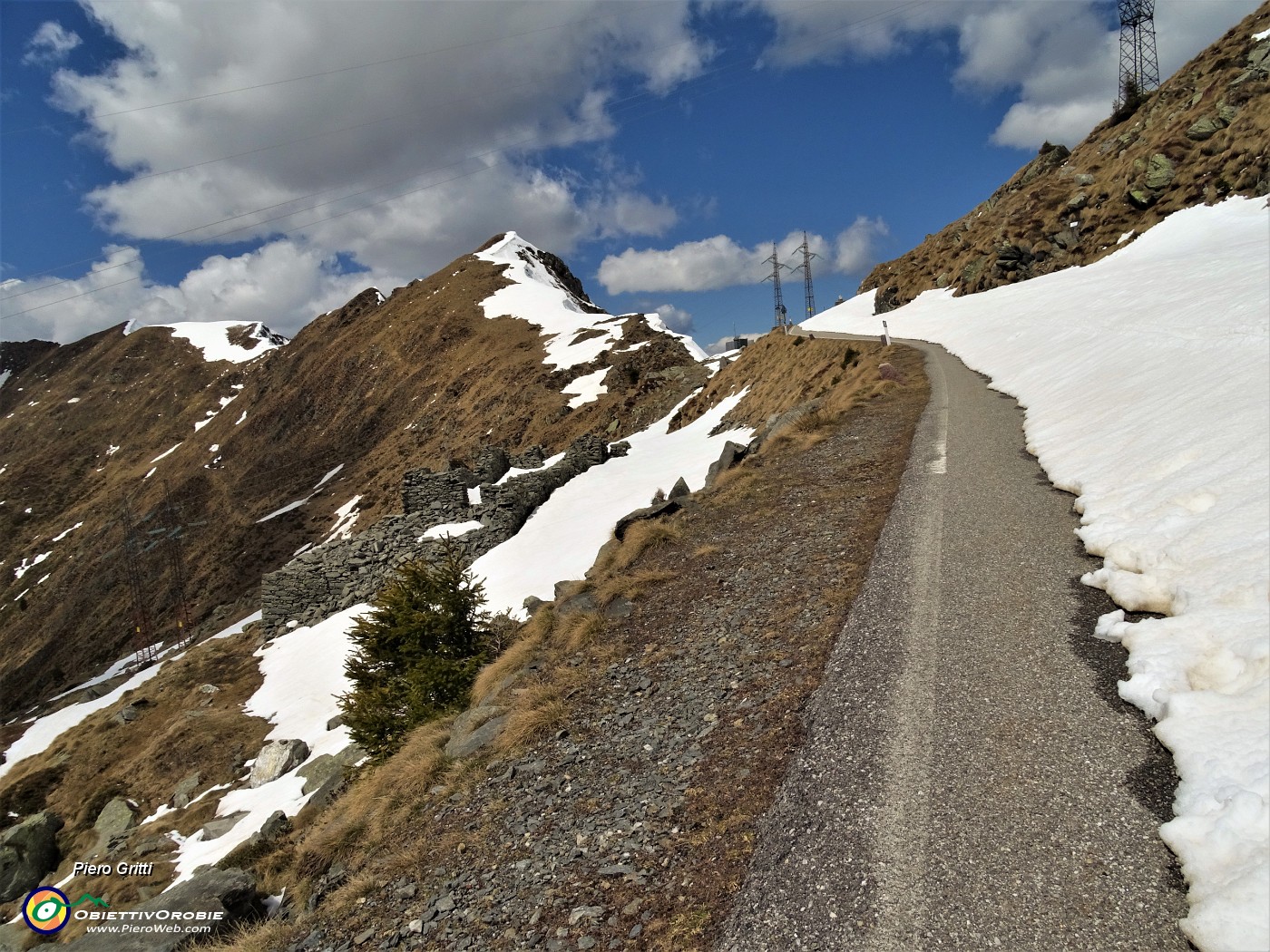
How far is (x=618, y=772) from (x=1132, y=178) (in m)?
52.1

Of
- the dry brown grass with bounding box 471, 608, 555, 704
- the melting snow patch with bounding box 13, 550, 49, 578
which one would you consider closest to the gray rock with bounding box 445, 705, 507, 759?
the dry brown grass with bounding box 471, 608, 555, 704

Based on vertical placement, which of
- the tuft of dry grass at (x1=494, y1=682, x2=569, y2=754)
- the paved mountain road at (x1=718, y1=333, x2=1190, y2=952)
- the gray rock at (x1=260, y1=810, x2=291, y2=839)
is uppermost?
the tuft of dry grass at (x1=494, y1=682, x2=569, y2=754)

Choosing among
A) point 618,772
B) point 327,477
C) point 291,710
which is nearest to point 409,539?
point 291,710

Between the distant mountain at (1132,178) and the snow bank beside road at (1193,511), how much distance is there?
21.0 meters

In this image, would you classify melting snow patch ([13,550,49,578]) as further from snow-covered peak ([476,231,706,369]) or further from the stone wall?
the stone wall

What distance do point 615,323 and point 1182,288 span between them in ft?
162

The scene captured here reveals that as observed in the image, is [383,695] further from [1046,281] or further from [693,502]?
[1046,281]

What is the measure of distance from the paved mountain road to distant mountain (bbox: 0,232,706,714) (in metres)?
36.8

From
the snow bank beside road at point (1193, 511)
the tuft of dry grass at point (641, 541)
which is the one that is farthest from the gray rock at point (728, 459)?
the snow bank beside road at point (1193, 511)

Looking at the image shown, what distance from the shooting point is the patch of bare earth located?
4.74 m

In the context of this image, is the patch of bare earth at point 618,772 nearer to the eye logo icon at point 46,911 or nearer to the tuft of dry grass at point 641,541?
the tuft of dry grass at point 641,541

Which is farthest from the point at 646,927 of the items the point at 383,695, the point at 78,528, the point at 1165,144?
the point at 78,528

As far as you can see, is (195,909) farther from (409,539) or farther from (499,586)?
(409,539)

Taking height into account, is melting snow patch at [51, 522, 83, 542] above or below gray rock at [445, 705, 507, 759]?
above
